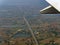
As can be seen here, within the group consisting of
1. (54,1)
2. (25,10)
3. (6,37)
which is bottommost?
(25,10)

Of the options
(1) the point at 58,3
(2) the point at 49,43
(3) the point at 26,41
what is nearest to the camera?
(1) the point at 58,3

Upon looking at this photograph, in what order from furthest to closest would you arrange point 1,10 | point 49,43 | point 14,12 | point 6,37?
point 14,12 < point 1,10 < point 6,37 < point 49,43

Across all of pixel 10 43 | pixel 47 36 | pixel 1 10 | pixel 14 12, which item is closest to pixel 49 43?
pixel 47 36

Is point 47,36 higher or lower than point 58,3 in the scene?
lower

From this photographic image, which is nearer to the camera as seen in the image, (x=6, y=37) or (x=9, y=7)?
(x=6, y=37)

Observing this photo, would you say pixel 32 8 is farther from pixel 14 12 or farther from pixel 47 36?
pixel 47 36

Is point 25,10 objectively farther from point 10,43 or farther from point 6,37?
point 10,43

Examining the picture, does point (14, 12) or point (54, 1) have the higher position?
point (54, 1)

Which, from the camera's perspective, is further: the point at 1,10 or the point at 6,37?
the point at 1,10

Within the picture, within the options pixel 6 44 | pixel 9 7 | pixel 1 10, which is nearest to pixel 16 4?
pixel 9 7
